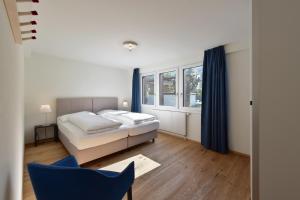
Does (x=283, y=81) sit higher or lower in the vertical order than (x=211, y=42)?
lower

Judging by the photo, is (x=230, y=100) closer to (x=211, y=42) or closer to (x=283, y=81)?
(x=211, y=42)

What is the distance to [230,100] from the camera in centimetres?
289

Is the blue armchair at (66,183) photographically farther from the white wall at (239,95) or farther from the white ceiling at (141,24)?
the white wall at (239,95)

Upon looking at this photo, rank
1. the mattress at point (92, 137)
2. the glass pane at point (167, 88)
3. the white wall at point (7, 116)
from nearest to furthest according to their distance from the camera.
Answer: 1. the white wall at point (7, 116)
2. the mattress at point (92, 137)
3. the glass pane at point (167, 88)

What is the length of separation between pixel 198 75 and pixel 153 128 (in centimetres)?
177

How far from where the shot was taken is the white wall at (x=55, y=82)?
330 centimetres

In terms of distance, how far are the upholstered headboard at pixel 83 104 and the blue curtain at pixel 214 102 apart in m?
3.08

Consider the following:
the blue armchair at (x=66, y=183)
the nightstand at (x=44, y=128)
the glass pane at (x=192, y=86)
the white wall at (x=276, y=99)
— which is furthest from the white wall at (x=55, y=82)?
the white wall at (x=276, y=99)

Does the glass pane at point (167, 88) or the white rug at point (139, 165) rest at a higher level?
the glass pane at point (167, 88)

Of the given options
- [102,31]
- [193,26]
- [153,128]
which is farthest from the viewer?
[153,128]

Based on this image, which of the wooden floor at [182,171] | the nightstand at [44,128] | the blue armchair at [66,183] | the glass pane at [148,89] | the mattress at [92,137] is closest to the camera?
the blue armchair at [66,183]

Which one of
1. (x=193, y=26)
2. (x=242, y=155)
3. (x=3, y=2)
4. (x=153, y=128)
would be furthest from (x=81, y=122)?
(x=242, y=155)

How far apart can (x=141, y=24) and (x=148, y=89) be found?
3.02 m

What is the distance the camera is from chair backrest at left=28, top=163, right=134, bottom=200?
2.90 ft
